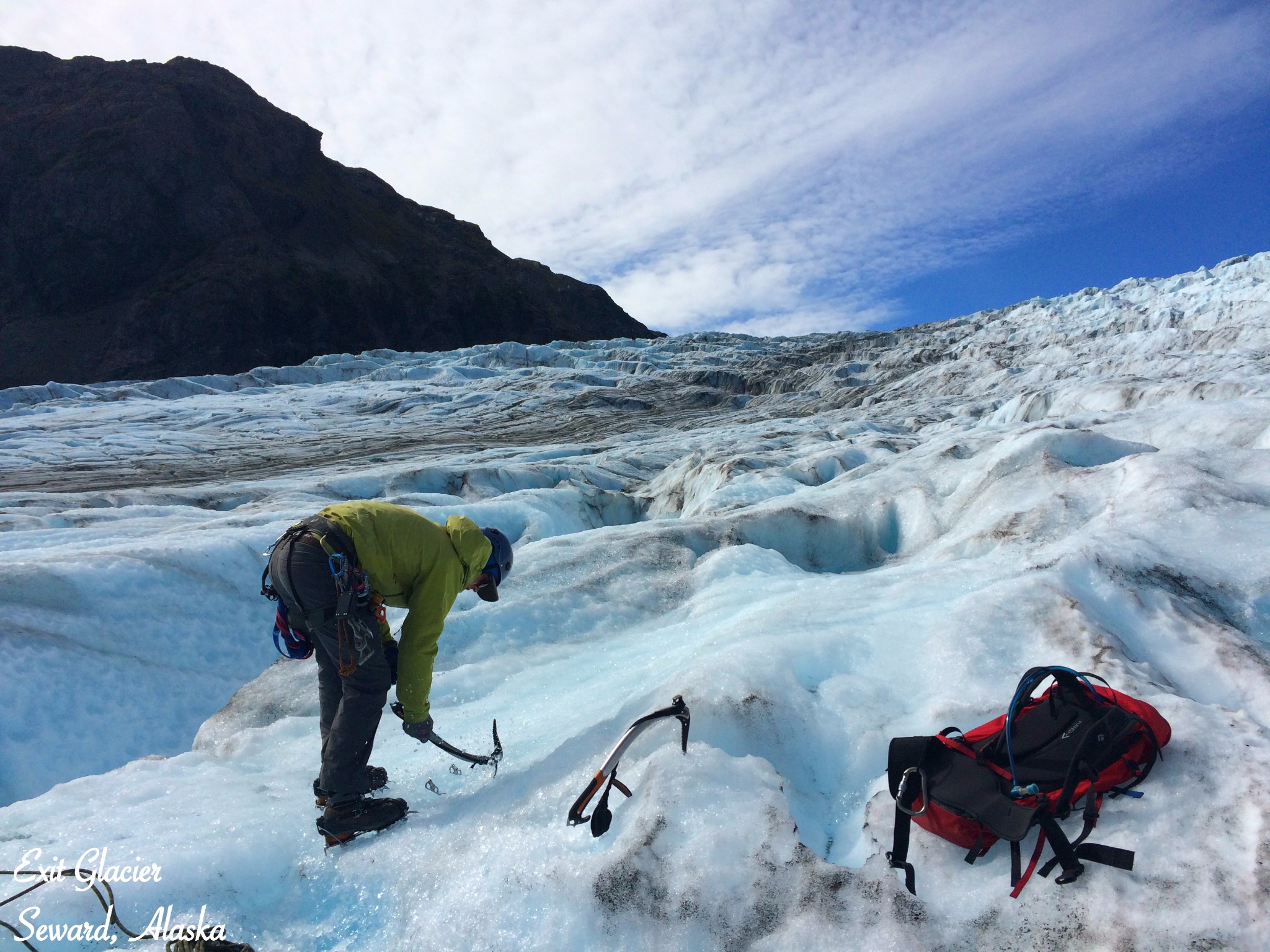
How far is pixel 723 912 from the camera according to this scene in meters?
2.68

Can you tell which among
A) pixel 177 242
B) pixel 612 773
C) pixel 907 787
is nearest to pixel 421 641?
pixel 612 773

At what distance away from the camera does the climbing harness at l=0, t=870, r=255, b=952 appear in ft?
8.63

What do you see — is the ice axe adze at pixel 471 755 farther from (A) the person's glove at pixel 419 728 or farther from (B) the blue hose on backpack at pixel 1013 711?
(B) the blue hose on backpack at pixel 1013 711

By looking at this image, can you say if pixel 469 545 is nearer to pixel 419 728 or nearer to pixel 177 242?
pixel 419 728

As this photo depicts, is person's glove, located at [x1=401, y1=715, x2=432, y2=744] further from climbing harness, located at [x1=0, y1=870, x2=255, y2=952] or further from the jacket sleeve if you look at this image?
climbing harness, located at [x1=0, y1=870, x2=255, y2=952]

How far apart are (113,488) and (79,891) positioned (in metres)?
15.5

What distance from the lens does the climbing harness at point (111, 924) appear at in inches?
104

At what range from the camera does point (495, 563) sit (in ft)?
Result: 12.6

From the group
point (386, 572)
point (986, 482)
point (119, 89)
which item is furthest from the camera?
point (119, 89)

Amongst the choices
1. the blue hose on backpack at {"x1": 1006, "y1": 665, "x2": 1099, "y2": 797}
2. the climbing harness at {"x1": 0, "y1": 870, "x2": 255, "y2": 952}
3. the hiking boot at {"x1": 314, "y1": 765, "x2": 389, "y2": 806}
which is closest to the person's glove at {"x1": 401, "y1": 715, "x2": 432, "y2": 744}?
the hiking boot at {"x1": 314, "y1": 765, "x2": 389, "y2": 806}

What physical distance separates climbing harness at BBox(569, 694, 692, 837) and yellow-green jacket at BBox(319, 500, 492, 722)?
39.2 inches

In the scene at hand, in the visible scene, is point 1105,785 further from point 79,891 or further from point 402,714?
point 79,891

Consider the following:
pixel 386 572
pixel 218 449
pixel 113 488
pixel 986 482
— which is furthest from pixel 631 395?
pixel 386 572

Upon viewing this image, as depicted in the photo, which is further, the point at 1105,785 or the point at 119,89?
the point at 119,89
